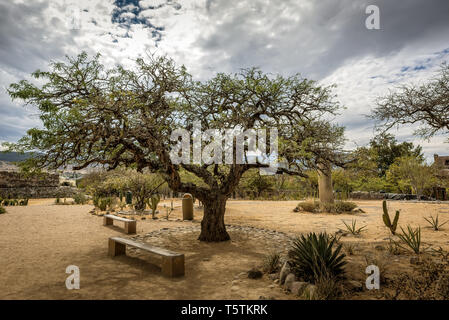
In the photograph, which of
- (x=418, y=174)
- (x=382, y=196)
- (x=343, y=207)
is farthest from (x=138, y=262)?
(x=382, y=196)

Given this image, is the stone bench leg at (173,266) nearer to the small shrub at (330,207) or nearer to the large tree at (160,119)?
the large tree at (160,119)

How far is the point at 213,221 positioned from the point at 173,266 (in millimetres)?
3021

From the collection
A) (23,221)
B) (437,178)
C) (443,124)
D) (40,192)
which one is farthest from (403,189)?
(40,192)

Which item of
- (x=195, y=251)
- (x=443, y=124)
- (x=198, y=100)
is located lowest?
(x=195, y=251)

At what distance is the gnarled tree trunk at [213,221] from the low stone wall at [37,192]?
24619 mm

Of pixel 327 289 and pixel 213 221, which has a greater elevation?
pixel 213 221

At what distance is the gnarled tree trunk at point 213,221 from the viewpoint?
7754 mm

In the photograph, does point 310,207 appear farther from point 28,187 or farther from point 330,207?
A: point 28,187

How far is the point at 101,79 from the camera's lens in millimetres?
6707

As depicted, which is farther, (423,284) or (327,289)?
(423,284)

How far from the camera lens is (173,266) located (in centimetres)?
487

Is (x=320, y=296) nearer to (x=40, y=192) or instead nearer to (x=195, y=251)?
(x=195, y=251)

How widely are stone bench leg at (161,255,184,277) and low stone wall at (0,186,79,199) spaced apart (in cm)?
2596
